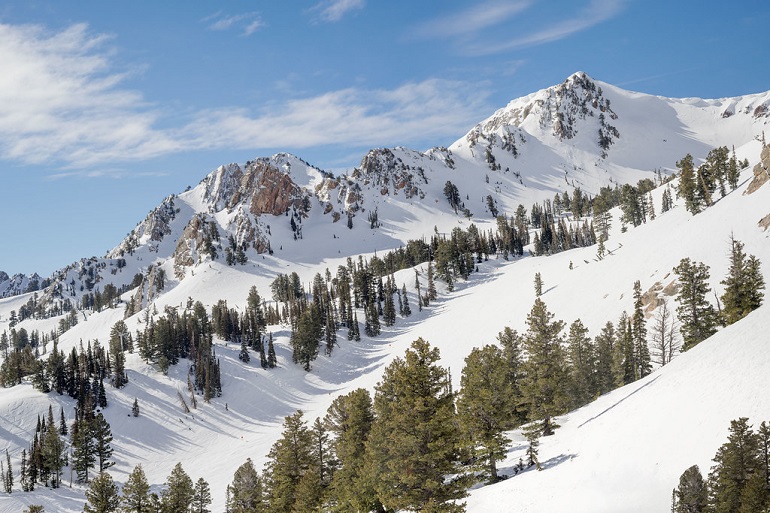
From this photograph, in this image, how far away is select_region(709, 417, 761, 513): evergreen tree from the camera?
23.1 m

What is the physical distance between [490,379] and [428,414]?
10.6 metres

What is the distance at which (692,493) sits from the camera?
23875 millimetres

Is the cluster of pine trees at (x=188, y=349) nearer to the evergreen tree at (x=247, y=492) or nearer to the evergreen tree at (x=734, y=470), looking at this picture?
the evergreen tree at (x=247, y=492)

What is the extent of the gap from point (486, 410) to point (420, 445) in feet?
31.3

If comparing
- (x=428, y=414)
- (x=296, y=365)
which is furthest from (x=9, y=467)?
(x=428, y=414)

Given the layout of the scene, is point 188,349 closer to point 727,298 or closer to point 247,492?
point 247,492

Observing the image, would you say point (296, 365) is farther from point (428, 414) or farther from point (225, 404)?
point (428, 414)

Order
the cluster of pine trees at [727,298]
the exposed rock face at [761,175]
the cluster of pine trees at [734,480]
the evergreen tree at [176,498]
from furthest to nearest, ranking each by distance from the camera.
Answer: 1. the exposed rock face at [761,175]
2. the cluster of pine trees at [727,298]
3. the evergreen tree at [176,498]
4. the cluster of pine trees at [734,480]

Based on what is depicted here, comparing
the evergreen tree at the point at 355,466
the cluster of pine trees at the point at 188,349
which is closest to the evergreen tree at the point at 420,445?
the evergreen tree at the point at 355,466

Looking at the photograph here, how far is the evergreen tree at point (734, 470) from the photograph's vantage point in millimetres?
23109

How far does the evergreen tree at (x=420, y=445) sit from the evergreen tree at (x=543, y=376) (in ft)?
48.9

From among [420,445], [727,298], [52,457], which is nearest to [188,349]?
[52,457]

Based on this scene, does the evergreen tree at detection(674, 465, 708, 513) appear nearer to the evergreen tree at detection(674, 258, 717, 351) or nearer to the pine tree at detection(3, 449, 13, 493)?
the evergreen tree at detection(674, 258, 717, 351)

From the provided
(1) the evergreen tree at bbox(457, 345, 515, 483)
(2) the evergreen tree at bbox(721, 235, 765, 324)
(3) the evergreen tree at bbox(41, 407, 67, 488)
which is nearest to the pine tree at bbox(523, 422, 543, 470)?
(1) the evergreen tree at bbox(457, 345, 515, 483)
